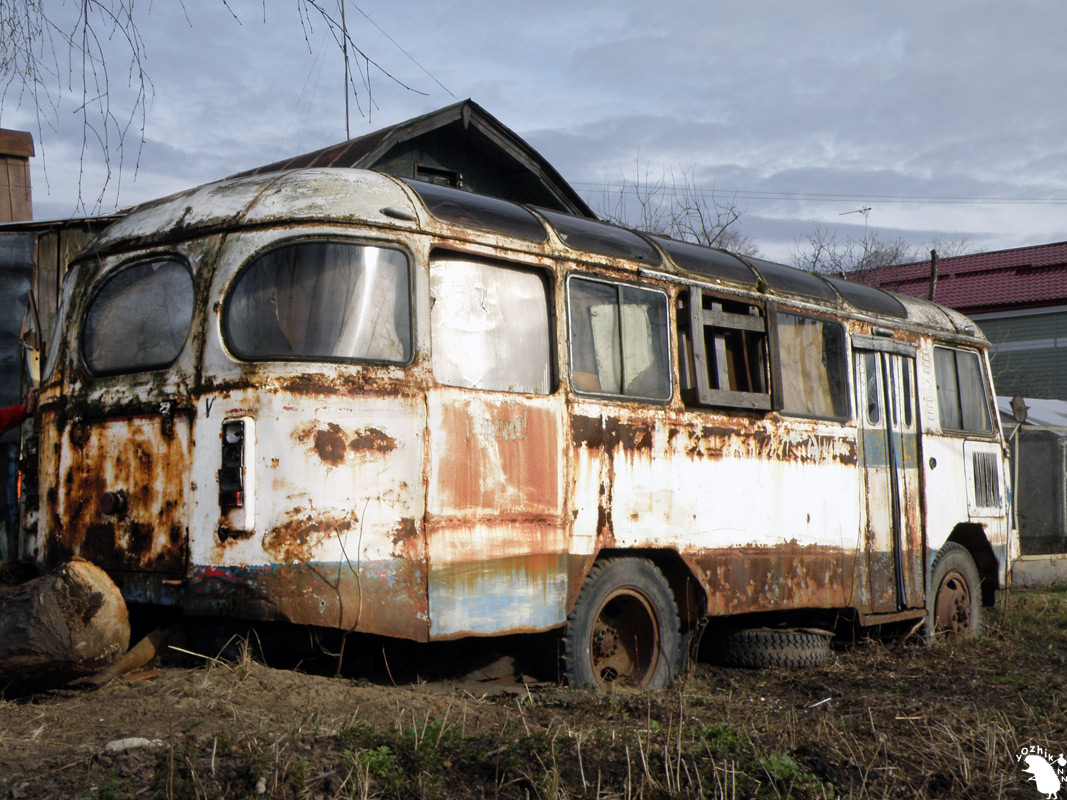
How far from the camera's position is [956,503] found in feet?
30.4

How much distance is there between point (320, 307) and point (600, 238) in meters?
1.95

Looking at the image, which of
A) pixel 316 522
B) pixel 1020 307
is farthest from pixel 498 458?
pixel 1020 307

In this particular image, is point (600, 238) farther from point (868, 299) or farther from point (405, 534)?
point (868, 299)

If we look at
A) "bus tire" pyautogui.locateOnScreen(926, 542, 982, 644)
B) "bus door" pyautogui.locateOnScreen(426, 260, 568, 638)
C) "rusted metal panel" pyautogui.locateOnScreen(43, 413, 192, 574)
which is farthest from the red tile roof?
"rusted metal panel" pyautogui.locateOnScreen(43, 413, 192, 574)

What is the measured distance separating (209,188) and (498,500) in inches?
86.3

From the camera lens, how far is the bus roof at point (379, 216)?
545 centimetres

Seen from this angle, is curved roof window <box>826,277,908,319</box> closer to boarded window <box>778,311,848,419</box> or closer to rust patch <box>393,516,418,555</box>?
boarded window <box>778,311,848,419</box>

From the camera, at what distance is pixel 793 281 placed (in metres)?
8.05

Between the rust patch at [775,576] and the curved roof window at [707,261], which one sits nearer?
the rust patch at [775,576]

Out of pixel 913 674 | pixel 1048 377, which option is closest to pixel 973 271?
pixel 1048 377

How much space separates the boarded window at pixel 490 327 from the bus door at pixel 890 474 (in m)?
3.33

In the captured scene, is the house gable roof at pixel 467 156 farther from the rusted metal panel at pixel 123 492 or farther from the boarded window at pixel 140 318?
the rusted metal panel at pixel 123 492

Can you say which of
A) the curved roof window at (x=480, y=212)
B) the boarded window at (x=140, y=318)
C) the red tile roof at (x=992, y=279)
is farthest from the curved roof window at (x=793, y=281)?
the red tile roof at (x=992, y=279)

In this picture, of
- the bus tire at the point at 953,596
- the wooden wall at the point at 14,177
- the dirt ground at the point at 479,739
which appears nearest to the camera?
the dirt ground at the point at 479,739
